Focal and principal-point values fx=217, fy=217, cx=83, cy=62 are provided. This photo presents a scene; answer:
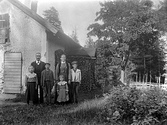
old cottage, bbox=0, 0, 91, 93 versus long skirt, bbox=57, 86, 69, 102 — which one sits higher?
old cottage, bbox=0, 0, 91, 93

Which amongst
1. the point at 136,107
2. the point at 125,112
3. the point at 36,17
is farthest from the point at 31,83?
the point at 136,107

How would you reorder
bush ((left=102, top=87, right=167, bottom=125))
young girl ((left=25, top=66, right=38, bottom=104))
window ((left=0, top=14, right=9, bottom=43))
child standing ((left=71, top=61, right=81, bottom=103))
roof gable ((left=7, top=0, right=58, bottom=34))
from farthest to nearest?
1. window ((left=0, top=14, right=9, bottom=43))
2. roof gable ((left=7, top=0, right=58, bottom=34))
3. child standing ((left=71, top=61, right=81, bottom=103))
4. young girl ((left=25, top=66, right=38, bottom=104))
5. bush ((left=102, top=87, right=167, bottom=125))

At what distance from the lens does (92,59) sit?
1664 centimetres

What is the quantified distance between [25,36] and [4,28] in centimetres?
132

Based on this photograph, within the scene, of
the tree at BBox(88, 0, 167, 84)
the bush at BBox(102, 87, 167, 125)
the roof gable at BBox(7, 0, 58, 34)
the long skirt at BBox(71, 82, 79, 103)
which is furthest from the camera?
the tree at BBox(88, 0, 167, 84)

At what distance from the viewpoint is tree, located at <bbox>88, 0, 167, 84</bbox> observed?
22.0 meters

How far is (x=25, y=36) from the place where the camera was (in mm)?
10734

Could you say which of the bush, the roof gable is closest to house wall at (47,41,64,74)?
the roof gable

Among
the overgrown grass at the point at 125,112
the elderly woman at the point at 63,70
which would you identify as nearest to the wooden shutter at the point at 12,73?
the elderly woman at the point at 63,70

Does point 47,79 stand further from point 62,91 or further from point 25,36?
point 25,36

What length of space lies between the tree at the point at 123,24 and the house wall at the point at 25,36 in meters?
12.1

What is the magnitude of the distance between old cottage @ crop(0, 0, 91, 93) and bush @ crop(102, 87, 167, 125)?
18.9 feet

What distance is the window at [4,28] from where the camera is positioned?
36.4 ft

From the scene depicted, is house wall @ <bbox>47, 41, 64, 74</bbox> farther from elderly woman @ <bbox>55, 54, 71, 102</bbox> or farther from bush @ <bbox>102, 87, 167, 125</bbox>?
bush @ <bbox>102, 87, 167, 125</bbox>
